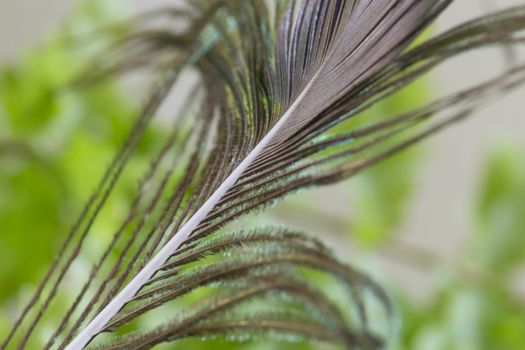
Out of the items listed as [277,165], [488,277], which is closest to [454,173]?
[488,277]

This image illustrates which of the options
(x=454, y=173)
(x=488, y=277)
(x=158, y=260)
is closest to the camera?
(x=158, y=260)

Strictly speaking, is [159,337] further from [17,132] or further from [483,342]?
[17,132]

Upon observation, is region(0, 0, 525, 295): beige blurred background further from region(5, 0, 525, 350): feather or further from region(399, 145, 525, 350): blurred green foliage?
region(5, 0, 525, 350): feather

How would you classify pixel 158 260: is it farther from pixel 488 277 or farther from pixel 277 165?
pixel 488 277

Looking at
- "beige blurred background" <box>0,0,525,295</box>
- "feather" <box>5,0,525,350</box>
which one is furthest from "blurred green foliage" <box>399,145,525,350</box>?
"feather" <box>5,0,525,350</box>

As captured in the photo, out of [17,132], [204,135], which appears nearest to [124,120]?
[17,132]

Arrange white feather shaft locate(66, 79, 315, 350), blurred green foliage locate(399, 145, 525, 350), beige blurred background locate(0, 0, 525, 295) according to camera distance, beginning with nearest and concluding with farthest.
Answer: white feather shaft locate(66, 79, 315, 350), blurred green foliage locate(399, 145, 525, 350), beige blurred background locate(0, 0, 525, 295)

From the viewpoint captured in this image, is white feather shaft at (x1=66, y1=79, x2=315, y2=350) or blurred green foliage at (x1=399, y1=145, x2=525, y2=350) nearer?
white feather shaft at (x1=66, y1=79, x2=315, y2=350)

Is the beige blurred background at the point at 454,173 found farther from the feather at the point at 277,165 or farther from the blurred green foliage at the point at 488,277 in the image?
the feather at the point at 277,165

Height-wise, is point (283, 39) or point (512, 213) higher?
point (512, 213)

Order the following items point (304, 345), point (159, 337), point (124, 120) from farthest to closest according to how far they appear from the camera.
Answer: point (124, 120), point (304, 345), point (159, 337)

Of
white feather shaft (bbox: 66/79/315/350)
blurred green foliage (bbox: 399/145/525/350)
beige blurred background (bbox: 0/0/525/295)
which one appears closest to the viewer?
white feather shaft (bbox: 66/79/315/350)
